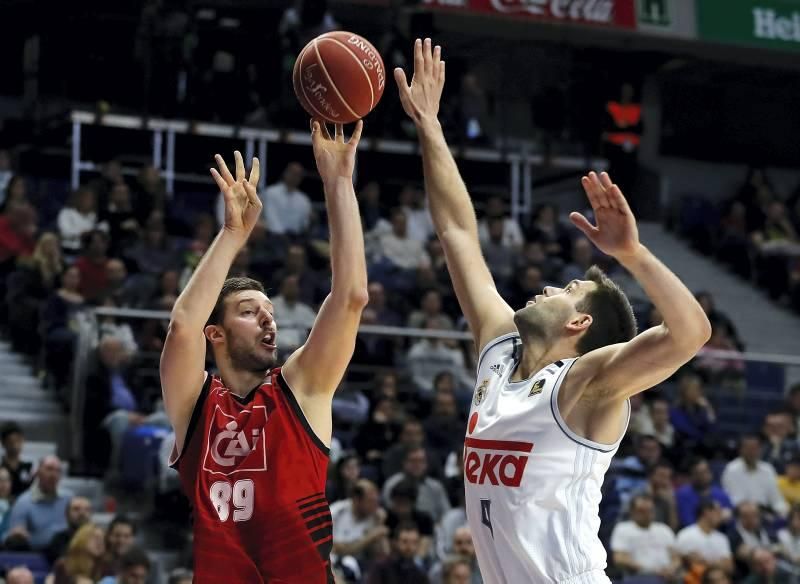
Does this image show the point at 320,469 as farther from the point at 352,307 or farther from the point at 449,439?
the point at 449,439

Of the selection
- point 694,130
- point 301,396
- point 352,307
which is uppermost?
point 694,130

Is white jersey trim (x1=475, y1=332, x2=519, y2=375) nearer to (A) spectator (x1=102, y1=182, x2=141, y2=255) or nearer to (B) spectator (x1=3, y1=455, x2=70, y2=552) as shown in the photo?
(B) spectator (x1=3, y1=455, x2=70, y2=552)

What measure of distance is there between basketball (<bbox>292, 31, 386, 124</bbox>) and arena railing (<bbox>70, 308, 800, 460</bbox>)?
6.82m

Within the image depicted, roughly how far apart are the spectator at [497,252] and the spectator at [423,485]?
417 centimetres

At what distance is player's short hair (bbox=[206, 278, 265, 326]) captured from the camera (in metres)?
5.53

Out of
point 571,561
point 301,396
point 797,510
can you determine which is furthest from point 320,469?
point 797,510

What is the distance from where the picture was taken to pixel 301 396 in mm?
5250

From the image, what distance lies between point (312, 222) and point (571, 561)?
1105 centimetres

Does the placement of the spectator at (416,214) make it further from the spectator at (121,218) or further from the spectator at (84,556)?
the spectator at (84,556)

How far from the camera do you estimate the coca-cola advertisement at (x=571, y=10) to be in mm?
18828

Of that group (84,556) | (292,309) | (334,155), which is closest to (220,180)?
(334,155)

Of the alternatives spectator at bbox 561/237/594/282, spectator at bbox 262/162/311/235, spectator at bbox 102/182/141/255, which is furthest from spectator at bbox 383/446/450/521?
spectator at bbox 561/237/594/282

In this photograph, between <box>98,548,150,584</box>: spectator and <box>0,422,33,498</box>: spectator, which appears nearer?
<box>98,548,150,584</box>: spectator

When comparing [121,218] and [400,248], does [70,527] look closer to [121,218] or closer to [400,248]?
[121,218]
